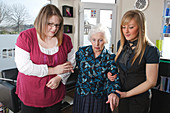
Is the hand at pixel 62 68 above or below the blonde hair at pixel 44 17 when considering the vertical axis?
below

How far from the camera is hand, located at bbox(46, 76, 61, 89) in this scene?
1.17 meters

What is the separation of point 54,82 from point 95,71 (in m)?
0.37

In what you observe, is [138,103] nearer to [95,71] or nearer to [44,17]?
[95,71]

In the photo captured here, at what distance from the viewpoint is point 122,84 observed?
1.31m

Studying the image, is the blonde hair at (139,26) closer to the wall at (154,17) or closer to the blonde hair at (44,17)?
the blonde hair at (44,17)

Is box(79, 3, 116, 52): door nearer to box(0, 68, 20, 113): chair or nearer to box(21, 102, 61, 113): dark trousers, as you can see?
box(0, 68, 20, 113): chair

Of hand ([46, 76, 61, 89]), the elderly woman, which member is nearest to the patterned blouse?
the elderly woman

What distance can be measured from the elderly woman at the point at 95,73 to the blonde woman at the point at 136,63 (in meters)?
0.10

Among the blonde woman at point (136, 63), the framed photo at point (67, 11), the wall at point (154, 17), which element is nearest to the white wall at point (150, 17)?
the wall at point (154, 17)

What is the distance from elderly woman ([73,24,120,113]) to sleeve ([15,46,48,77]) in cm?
36

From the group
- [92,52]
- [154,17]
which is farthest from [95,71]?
[154,17]

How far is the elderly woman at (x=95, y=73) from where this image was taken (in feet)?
3.94

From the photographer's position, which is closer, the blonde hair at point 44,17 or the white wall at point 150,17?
the blonde hair at point 44,17

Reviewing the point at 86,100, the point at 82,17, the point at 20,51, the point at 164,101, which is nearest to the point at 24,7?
the point at 82,17
